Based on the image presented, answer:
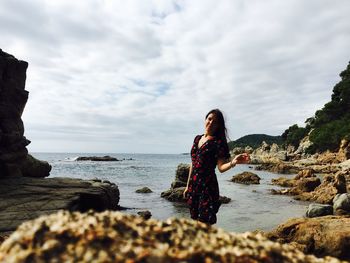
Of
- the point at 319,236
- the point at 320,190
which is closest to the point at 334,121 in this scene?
the point at 320,190

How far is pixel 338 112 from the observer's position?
9219cm

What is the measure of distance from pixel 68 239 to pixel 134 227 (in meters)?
0.54

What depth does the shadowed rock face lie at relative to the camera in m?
17.6

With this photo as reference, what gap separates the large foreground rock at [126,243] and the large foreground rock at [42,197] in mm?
9848

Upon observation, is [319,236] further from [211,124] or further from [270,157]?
[270,157]

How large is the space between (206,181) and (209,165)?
0.33 meters

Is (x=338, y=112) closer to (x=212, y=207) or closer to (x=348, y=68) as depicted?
(x=348, y=68)

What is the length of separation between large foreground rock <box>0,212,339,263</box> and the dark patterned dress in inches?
169

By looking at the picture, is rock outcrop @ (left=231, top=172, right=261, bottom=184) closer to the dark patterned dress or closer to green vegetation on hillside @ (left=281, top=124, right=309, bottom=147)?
the dark patterned dress

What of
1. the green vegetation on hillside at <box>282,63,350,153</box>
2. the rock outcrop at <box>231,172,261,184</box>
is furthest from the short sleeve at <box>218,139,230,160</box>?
the green vegetation on hillside at <box>282,63,350,153</box>

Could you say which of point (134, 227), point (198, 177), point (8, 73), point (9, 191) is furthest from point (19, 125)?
point (134, 227)

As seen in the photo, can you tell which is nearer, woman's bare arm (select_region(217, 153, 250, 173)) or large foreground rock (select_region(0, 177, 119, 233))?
woman's bare arm (select_region(217, 153, 250, 173))

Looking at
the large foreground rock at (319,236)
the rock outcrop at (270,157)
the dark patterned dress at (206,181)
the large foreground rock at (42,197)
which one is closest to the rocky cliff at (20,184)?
the large foreground rock at (42,197)

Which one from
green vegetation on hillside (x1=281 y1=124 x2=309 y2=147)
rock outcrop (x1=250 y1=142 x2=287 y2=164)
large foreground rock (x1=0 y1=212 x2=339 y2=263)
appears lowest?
large foreground rock (x1=0 y1=212 x2=339 y2=263)
